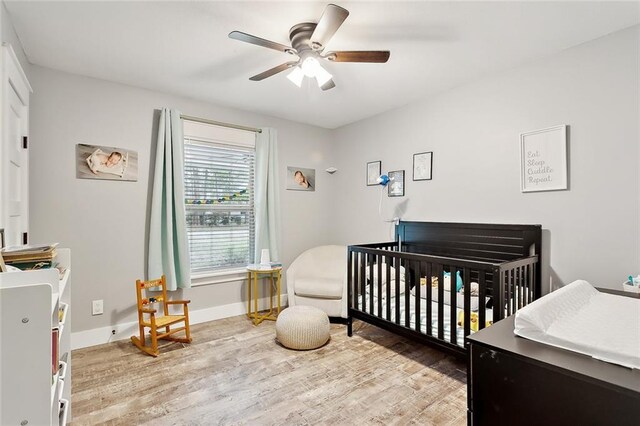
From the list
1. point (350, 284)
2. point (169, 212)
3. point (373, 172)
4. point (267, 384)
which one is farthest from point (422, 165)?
point (169, 212)

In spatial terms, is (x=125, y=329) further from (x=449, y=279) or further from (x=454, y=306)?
(x=449, y=279)

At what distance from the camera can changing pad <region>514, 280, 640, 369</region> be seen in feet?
3.24

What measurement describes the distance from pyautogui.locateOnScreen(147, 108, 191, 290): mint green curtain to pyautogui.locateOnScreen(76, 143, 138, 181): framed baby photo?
0.22m

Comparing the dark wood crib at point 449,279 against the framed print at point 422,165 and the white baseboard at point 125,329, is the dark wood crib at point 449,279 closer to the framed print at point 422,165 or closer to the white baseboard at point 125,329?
the framed print at point 422,165

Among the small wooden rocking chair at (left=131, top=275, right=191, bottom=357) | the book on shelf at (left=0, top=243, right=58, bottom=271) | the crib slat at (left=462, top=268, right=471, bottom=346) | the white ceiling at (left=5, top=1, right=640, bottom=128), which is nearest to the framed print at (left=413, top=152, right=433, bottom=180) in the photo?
the white ceiling at (left=5, top=1, right=640, bottom=128)

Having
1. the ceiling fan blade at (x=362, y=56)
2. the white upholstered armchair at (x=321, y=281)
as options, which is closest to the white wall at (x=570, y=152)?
the white upholstered armchair at (x=321, y=281)

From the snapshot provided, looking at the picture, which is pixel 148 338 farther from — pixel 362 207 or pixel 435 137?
pixel 435 137

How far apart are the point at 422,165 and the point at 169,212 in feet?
8.40

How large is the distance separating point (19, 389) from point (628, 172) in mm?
3098

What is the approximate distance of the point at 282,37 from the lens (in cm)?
208

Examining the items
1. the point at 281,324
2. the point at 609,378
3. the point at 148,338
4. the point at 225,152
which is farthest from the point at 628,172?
the point at 148,338

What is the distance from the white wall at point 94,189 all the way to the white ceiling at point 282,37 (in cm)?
19

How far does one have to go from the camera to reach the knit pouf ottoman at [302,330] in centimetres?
258

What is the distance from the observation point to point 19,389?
851mm
